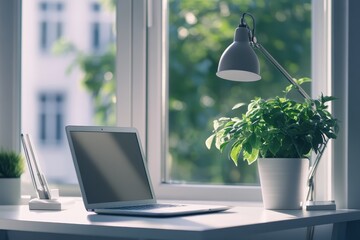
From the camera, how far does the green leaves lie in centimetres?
206

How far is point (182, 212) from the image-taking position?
5.89ft

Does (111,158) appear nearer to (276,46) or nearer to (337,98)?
(337,98)

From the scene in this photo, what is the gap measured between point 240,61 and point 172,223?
683mm

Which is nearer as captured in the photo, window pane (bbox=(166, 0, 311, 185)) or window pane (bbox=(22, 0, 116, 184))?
window pane (bbox=(22, 0, 116, 184))

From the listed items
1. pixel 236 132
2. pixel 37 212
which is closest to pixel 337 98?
pixel 236 132

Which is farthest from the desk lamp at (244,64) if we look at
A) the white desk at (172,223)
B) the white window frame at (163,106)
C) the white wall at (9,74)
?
the white wall at (9,74)

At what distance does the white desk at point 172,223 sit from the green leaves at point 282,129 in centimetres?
19

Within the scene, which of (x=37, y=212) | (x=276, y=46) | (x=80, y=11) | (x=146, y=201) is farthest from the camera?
(x=276, y=46)

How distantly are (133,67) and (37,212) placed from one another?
756 mm

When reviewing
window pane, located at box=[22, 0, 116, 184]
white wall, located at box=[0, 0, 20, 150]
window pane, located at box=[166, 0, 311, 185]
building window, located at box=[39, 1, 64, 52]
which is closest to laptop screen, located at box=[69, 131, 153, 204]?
window pane, located at box=[22, 0, 116, 184]

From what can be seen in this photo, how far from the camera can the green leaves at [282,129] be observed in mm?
2061

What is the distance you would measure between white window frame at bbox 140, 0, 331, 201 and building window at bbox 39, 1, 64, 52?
55 centimetres

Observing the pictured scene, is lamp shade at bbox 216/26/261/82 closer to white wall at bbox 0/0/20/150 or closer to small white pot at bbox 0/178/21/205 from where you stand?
small white pot at bbox 0/178/21/205

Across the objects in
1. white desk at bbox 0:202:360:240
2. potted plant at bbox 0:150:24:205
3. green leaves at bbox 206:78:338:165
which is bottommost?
white desk at bbox 0:202:360:240
